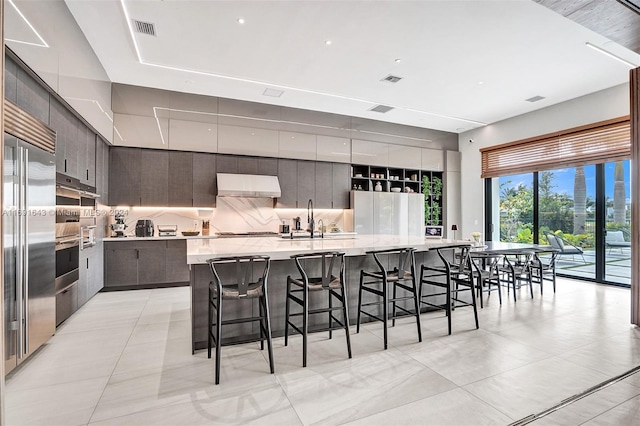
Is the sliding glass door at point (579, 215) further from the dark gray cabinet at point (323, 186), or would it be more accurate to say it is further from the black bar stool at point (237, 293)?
the black bar stool at point (237, 293)

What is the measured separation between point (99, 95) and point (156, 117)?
1019 millimetres

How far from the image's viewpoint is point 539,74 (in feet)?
16.5

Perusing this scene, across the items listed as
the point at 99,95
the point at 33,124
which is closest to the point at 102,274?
the point at 99,95

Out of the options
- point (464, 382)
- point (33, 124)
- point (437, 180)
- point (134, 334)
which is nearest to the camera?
point (464, 382)

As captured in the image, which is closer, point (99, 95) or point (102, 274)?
point (99, 95)

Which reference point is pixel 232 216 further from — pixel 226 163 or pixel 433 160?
pixel 433 160

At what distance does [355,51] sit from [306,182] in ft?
9.66

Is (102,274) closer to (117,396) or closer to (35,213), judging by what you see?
(35,213)

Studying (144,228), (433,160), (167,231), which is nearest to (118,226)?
(144,228)

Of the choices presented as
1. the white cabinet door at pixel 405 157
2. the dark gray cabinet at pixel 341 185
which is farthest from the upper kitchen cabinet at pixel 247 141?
the white cabinet door at pixel 405 157

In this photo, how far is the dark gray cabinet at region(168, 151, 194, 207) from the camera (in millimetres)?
5727

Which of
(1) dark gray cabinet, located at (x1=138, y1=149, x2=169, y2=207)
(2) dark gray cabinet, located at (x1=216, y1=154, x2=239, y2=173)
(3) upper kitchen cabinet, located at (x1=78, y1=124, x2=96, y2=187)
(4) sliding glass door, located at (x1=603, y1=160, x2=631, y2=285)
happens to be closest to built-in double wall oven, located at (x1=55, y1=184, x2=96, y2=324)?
(3) upper kitchen cabinet, located at (x1=78, y1=124, x2=96, y2=187)

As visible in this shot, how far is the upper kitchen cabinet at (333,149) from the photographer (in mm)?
6852

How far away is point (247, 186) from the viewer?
19.8ft
